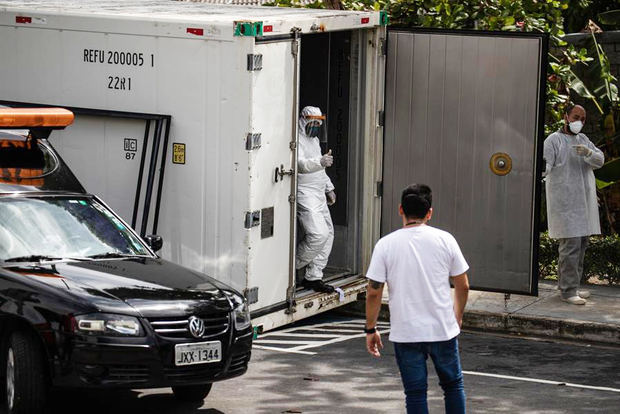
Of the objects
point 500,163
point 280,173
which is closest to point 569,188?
point 500,163

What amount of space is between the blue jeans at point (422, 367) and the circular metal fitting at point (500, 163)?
498 centimetres

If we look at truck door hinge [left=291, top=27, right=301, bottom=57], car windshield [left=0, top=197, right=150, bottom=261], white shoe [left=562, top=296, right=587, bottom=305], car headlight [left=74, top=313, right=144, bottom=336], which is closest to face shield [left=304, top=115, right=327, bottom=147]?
truck door hinge [left=291, top=27, right=301, bottom=57]

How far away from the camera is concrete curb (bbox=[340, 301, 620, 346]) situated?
11805 millimetres

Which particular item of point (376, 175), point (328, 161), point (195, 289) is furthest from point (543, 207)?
point (195, 289)

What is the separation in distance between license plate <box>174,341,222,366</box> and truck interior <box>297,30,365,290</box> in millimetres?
4287

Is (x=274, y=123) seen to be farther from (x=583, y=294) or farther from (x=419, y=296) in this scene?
(x=583, y=294)

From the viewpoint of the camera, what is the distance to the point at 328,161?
12.0m

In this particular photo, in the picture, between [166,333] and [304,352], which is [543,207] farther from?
[166,333]

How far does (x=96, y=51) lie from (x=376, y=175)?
317 centimetres

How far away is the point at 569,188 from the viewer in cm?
1263

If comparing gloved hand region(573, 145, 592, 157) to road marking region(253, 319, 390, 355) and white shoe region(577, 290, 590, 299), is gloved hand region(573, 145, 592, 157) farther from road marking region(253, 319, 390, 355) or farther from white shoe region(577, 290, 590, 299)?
road marking region(253, 319, 390, 355)

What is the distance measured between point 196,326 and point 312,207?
12.6 feet

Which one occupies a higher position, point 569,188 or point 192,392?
point 569,188

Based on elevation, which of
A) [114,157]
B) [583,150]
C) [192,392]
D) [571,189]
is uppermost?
[583,150]
